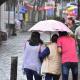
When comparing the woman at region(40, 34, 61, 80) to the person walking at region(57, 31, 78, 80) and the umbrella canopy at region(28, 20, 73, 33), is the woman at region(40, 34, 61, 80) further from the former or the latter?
the umbrella canopy at region(28, 20, 73, 33)

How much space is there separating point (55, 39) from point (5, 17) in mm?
31562

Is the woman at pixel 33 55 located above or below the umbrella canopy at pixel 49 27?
below

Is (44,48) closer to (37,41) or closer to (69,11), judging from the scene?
(37,41)

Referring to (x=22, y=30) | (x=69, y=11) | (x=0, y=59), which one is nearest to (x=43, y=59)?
(x=0, y=59)

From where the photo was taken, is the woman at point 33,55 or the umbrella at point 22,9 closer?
the woman at point 33,55

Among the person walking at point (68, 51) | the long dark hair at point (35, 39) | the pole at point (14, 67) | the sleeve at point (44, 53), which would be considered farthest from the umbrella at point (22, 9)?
the sleeve at point (44, 53)

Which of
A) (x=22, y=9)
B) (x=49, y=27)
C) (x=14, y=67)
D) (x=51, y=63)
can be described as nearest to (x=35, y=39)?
(x=49, y=27)

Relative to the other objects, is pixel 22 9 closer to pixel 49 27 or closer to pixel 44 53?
pixel 49 27

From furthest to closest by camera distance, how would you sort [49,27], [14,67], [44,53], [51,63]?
[14,67], [49,27], [51,63], [44,53]

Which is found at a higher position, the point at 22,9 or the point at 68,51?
the point at 68,51

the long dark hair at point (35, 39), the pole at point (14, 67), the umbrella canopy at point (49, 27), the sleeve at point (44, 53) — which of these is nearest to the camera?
the sleeve at point (44, 53)

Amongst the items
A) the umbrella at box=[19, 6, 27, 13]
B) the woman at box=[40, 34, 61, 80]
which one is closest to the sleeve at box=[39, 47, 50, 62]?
the woman at box=[40, 34, 61, 80]

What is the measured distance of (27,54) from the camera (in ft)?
32.4

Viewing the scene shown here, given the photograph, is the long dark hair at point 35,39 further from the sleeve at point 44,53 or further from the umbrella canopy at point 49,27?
the sleeve at point 44,53
